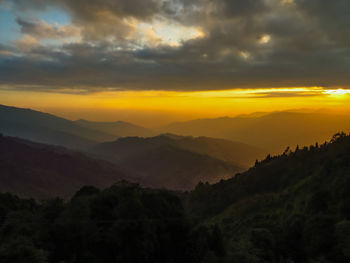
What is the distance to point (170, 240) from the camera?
28062 millimetres

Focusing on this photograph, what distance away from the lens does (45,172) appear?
383ft

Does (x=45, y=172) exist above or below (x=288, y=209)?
below

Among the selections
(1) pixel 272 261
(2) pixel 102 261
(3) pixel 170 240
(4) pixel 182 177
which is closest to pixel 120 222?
(2) pixel 102 261

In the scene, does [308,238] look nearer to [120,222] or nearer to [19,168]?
[120,222]

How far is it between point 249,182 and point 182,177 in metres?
101

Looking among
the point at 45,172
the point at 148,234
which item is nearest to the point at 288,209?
the point at 148,234

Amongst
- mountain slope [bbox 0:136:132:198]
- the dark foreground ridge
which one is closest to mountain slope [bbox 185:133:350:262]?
the dark foreground ridge

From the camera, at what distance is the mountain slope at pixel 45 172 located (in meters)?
98.1

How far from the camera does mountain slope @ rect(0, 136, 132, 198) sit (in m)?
98.1

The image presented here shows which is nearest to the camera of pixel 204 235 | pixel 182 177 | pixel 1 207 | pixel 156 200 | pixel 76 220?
pixel 76 220

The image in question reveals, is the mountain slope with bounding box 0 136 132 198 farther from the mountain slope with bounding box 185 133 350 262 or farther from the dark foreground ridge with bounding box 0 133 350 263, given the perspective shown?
the dark foreground ridge with bounding box 0 133 350 263

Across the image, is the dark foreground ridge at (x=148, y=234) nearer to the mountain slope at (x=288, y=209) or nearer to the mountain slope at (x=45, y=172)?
the mountain slope at (x=288, y=209)

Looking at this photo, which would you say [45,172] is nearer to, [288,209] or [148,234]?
[288,209]

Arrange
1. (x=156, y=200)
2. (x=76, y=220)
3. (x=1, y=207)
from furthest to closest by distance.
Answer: (x=1, y=207)
(x=156, y=200)
(x=76, y=220)
